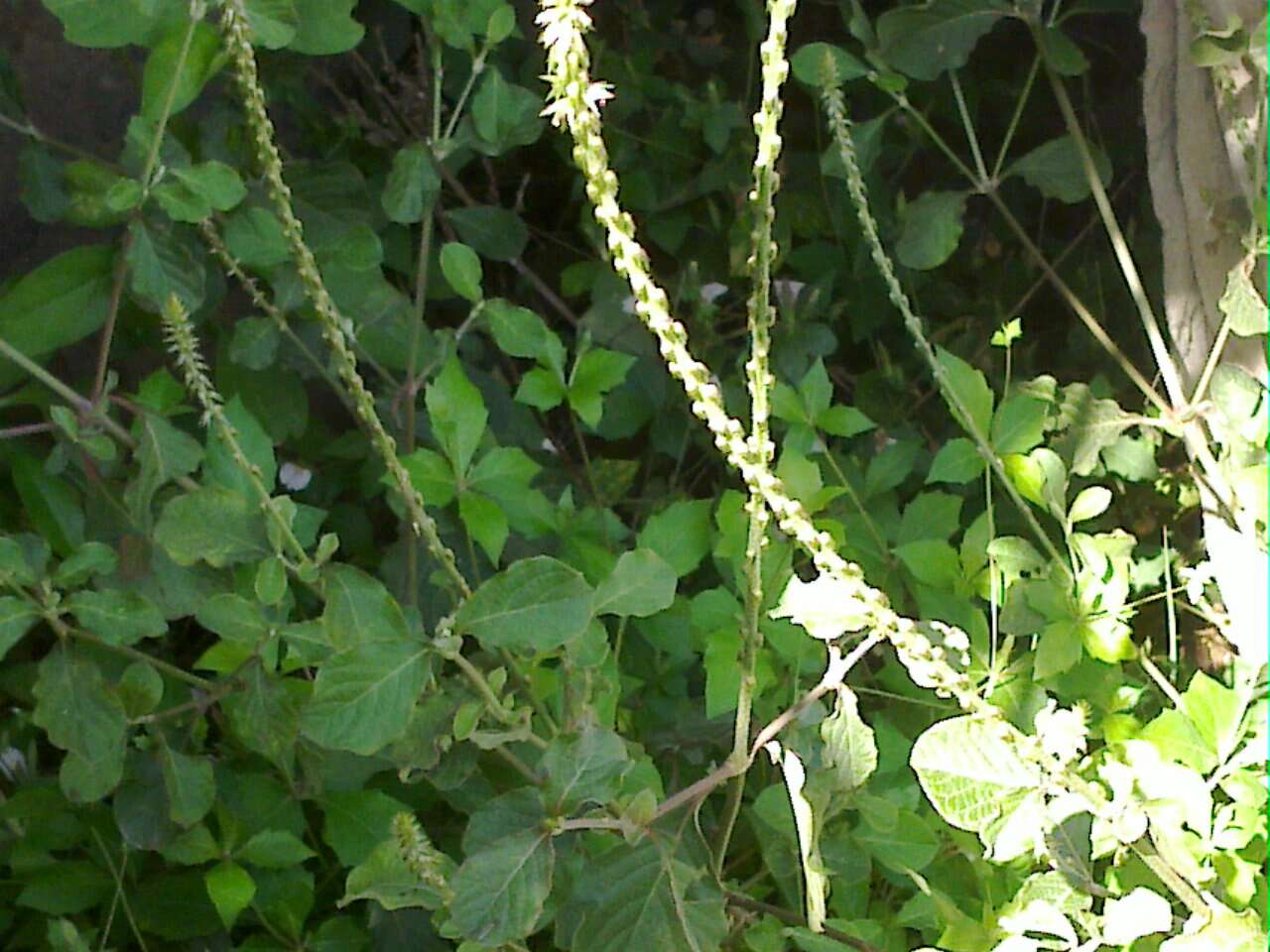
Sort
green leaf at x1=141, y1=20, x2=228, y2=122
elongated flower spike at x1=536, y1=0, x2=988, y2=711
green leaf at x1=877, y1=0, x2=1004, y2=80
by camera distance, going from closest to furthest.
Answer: elongated flower spike at x1=536, y1=0, x2=988, y2=711, green leaf at x1=141, y1=20, x2=228, y2=122, green leaf at x1=877, y1=0, x2=1004, y2=80

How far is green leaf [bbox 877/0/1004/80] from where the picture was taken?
1070mm

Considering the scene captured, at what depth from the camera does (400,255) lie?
1.21m

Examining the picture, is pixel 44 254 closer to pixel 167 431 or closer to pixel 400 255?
pixel 400 255

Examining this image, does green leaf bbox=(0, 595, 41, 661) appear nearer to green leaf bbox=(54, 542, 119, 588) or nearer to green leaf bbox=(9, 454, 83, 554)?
green leaf bbox=(54, 542, 119, 588)

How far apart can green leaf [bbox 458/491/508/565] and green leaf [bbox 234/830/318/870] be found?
224mm

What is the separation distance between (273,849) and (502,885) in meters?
0.31

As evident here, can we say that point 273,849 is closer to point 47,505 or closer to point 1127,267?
point 47,505

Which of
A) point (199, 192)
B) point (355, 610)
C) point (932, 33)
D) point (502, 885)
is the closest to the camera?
point (502, 885)

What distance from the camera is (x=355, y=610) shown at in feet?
2.42

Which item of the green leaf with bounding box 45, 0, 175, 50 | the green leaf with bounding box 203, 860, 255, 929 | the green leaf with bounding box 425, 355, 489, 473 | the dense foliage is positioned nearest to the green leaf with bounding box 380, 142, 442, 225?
the dense foliage

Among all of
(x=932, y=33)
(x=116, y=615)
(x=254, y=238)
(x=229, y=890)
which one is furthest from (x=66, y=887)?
(x=932, y=33)

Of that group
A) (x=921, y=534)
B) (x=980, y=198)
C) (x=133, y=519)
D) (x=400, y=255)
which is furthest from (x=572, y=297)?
(x=133, y=519)

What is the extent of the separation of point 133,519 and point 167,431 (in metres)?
0.06

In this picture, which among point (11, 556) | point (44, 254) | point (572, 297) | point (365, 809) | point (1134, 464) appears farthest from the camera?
point (572, 297)
